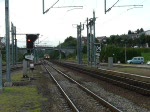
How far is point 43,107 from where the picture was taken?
1634cm

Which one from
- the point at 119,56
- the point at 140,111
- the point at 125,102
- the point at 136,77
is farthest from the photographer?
the point at 119,56

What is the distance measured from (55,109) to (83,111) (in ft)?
4.78

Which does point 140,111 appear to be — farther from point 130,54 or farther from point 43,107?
point 130,54

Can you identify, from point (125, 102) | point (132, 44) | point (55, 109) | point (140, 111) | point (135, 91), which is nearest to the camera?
point (140, 111)

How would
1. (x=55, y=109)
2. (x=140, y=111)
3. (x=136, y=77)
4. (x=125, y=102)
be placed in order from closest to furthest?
(x=140, y=111)
(x=55, y=109)
(x=125, y=102)
(x=136, y=77)

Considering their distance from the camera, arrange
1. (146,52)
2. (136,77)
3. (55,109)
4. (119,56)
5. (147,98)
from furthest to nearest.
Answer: (146,52), (119,56), (136,77), (147,98), (55,109)

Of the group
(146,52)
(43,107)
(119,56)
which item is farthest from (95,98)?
(146,52)

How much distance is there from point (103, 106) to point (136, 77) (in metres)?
16.8

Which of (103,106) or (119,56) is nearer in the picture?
(103,106)

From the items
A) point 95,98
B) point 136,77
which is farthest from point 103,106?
point 136,77

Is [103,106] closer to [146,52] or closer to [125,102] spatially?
[125,102]

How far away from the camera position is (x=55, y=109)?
15.6m

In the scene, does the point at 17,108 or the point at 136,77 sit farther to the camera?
the point at 136,77

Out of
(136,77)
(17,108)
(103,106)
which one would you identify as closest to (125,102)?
(103,106)
